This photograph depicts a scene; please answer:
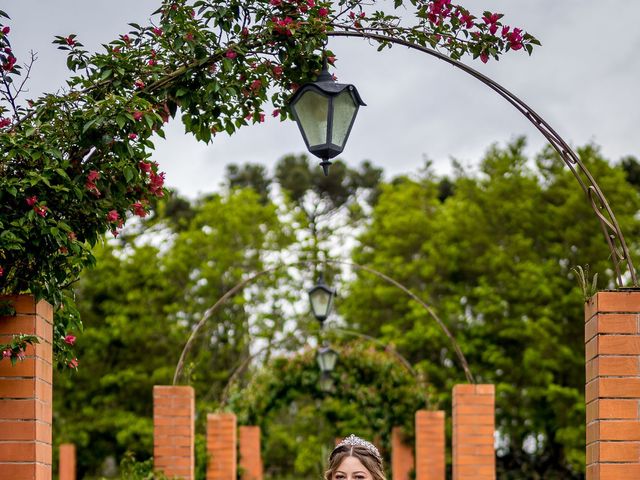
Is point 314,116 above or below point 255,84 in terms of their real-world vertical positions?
below

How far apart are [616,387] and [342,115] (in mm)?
2252

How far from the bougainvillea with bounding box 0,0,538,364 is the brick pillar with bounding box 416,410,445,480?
11.6 metres

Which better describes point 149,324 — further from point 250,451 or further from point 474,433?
point 474,433

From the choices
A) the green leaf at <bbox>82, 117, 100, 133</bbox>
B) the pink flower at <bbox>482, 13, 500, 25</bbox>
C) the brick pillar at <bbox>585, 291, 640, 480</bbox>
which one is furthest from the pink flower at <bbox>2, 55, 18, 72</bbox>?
the brick pillar at <bbox>585, 291, 640, 480</bbox>

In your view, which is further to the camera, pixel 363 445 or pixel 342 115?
pixel 342 115

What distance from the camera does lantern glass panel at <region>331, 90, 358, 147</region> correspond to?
718cm

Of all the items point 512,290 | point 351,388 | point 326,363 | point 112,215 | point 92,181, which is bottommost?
point 351,388

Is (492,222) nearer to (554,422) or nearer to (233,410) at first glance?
(554,422)

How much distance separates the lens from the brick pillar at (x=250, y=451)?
82.8ft

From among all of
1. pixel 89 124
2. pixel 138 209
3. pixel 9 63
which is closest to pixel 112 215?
pixel 138 209

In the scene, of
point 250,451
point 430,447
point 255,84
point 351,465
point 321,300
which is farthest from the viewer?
point 250,451

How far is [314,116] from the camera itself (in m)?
7.27

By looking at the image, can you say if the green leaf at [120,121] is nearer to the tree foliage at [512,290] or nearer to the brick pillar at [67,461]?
the tree foliage at [512,290]

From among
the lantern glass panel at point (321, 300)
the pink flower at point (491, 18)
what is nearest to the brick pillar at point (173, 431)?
the lantern glass panel at point (321, 300)
